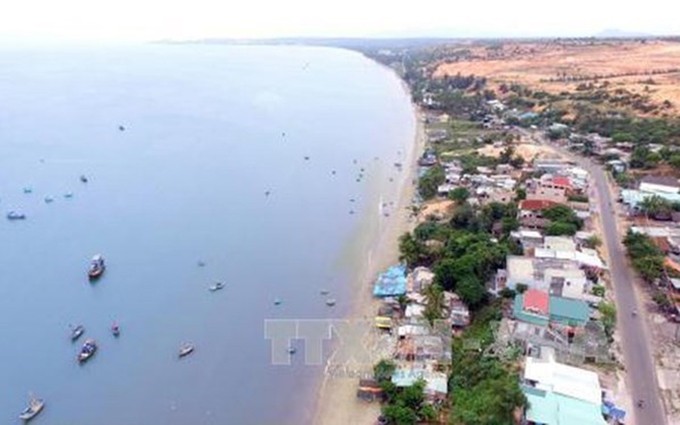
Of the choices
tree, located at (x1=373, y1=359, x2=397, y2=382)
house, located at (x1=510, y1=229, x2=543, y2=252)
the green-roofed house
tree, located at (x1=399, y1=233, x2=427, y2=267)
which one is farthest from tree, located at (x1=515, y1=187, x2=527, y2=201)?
the green-roofed house

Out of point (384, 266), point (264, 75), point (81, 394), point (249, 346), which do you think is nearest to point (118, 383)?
point (81, 394)

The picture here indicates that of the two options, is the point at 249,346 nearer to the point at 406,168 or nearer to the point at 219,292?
the point at 219,292

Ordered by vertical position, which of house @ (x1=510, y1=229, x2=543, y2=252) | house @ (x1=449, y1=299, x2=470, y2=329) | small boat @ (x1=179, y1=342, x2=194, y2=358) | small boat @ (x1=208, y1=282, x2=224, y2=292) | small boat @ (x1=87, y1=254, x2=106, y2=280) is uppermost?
house @ (x1=510, y1=229, x2=543, y2=252)

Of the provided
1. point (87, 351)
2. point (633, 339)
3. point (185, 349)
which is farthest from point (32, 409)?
point (633, 339)

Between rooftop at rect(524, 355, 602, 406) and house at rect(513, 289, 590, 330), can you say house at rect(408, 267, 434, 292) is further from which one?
rooftop at rect(524, 355, 602, 406)

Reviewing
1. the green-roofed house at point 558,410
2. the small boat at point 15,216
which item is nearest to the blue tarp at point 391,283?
the green-roofed house at point 558,410

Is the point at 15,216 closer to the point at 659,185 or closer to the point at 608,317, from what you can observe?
the point at 608,317
